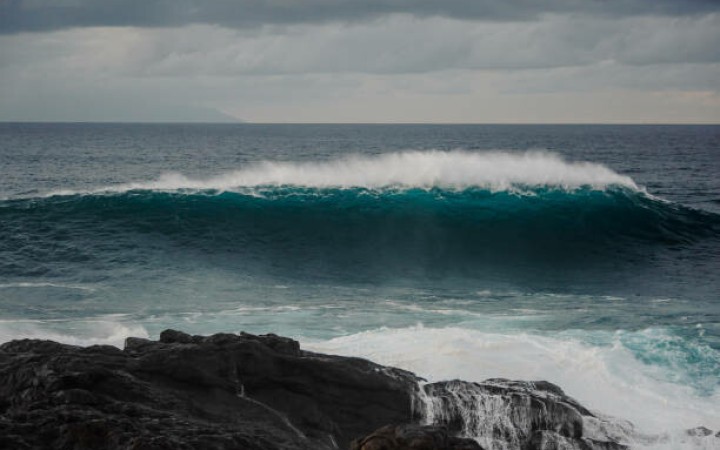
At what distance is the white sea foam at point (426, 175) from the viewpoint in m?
29.0

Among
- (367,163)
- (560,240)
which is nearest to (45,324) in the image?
(560,240)

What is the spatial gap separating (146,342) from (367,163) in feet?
73.0

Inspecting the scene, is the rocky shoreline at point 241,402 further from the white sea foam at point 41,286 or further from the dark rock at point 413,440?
the white sea foam at point 41,286

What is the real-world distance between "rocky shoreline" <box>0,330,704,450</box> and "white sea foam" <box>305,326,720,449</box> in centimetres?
118

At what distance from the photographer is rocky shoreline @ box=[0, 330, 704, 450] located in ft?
23.5

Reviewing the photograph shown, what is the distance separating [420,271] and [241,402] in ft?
41.7

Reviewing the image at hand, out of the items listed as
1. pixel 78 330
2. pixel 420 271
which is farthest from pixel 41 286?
pixel 420 271

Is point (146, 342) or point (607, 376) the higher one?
point (146, 342)

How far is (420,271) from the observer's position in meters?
20.8

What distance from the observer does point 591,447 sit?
29.1ft

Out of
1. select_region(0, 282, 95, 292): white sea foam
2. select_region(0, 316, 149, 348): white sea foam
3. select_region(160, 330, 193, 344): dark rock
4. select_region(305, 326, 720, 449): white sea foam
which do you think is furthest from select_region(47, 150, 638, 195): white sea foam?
select_region(160, 330, 193, 344): dark rock

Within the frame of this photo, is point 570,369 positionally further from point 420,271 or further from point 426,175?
point 426,175

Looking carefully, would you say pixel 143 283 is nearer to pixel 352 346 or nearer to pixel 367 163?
pixel 352 346

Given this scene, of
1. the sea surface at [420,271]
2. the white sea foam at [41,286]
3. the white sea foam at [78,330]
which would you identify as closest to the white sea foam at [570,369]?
the sea surface at [420,271]
